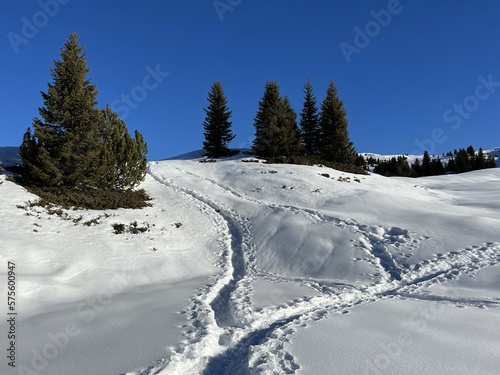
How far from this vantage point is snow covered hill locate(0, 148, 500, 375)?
211 inches

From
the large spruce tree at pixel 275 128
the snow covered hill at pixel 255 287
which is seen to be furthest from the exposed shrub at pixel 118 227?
the large spruce tree at pixel 275 128

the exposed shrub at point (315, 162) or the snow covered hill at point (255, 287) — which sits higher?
the exposed shrub at point (315, 162)

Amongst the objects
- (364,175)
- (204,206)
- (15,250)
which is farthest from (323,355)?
(364,175)

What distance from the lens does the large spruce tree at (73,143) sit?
17922 millimetres

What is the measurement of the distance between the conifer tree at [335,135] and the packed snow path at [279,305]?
22217mm

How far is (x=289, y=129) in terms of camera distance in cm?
3838

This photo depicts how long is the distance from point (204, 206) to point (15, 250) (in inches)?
460

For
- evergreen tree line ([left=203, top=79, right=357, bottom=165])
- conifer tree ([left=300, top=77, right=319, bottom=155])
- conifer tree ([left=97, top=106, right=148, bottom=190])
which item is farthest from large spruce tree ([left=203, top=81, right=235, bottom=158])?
conifer tree ([left=97, top=106, right=148, bottom=190])

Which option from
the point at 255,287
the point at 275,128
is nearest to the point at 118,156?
the point at 255,287

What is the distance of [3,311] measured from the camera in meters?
7.81

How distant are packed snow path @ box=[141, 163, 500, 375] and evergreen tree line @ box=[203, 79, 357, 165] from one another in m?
21.0

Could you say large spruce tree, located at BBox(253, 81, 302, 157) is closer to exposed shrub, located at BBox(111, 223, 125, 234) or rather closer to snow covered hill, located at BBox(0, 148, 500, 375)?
snow covered hill, located at BBox(0, 148, 500, 375)

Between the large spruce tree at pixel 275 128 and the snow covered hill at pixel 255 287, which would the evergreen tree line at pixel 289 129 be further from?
the snow covered hill at pixel 255 287

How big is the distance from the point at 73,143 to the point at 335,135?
2957 cm
